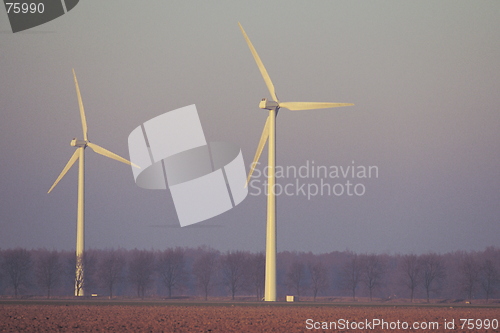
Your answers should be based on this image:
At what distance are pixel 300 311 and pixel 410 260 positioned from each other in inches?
3370

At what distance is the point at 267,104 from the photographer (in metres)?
79.1

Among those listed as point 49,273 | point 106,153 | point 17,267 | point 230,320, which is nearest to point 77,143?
point 106,153

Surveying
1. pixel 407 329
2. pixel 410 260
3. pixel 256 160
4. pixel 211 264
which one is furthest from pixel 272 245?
pixel 211 264

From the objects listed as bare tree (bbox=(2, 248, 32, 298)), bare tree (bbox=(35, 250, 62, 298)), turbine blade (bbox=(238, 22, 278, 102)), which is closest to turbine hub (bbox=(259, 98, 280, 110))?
turbine blade (bbox=(238, 22, 278, 102))

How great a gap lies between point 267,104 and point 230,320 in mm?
30927

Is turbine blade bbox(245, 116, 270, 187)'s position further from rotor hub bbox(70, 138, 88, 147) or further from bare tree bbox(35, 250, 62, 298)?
bare tree bbox(35, 250, 62, 298)

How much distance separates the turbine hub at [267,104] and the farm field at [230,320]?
21596mm

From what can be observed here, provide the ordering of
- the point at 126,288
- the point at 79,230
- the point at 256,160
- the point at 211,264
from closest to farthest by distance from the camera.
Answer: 1. the point at 256,160
2. the point at 79,230
3. the point at 211,264
4. the point at 126,288

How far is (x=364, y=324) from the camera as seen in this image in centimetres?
5106

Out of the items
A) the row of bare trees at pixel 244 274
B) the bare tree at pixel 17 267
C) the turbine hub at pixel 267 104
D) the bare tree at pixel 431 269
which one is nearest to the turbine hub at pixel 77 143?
the row of bare trees at pixel 244 274

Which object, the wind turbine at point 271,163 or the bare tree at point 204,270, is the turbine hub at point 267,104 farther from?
the bare tree at point 204,270

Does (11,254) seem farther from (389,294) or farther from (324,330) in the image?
(324,330)

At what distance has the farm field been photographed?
47.1m

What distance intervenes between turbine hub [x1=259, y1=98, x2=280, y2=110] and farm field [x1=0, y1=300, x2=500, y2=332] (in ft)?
70.9
